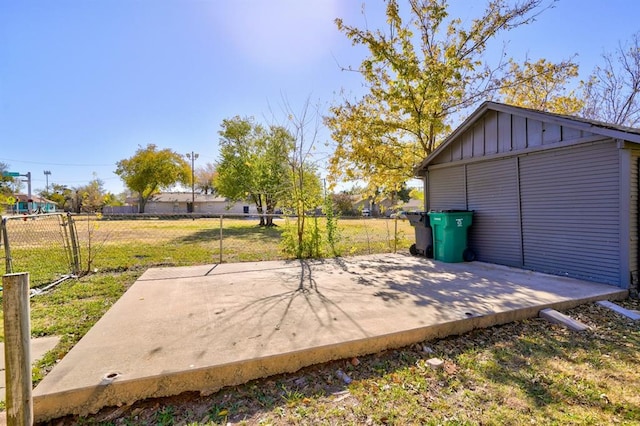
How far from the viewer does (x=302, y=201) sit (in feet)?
24.3

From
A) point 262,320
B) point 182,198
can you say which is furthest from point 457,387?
point 182,198

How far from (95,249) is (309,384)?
9261 mm

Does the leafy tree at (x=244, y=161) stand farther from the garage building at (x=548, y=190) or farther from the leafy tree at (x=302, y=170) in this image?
the garage building at (x=548, y=190)

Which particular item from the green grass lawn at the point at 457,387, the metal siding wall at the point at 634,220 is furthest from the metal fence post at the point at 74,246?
the metal siding wall at the point at 634,220

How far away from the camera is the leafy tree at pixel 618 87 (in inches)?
503

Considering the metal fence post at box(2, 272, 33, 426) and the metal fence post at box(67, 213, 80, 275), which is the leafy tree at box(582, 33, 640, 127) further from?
the metal fence post at box(67, 213, 80, 275)

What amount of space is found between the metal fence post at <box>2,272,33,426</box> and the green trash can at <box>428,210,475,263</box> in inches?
262

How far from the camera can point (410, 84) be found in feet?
26.9

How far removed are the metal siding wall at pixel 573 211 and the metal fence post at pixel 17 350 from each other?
653 cm

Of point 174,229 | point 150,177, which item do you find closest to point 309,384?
point 174,229

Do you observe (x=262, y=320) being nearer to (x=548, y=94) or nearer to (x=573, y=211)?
(x=573, y=211)

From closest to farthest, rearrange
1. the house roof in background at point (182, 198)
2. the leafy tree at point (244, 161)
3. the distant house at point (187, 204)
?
1. the leafy tree at point (244, 161)
2. the distant house at point (187, 204)
3. the house roof in background at point (182, 198)

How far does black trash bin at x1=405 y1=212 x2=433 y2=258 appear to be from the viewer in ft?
24.1

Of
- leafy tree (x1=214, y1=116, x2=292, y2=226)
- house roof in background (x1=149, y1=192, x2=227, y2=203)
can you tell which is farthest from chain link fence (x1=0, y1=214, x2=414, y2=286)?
house roof in background (x1=149, y1=192, x2=227, y2=203)
